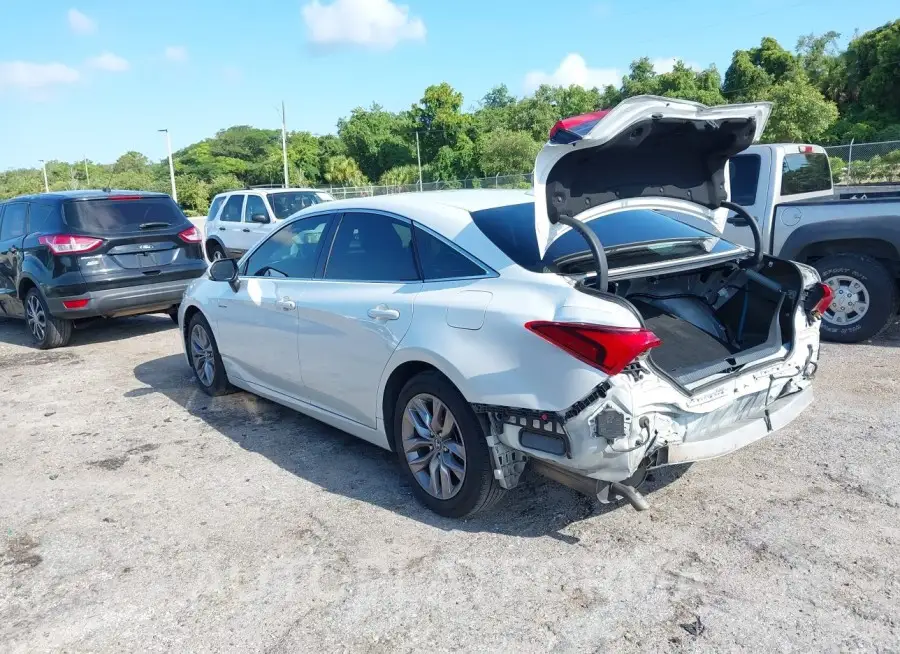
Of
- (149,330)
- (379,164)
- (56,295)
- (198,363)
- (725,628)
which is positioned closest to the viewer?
(725,628)

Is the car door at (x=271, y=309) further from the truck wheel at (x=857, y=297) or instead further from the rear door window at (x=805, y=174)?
the rear door window at (x=805, y=174)

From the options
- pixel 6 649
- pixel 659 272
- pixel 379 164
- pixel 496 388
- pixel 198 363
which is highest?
pixel 379 164

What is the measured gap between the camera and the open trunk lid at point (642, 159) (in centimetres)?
310

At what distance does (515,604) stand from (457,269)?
63.2 inches

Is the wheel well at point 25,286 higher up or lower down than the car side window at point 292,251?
lower down

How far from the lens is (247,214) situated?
1423 cm

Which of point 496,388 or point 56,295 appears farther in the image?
point 56,295

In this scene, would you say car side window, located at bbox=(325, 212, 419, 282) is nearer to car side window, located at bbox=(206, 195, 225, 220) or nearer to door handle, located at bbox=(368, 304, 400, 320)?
door handle, located at bbox=(368, 304, 400, 320)

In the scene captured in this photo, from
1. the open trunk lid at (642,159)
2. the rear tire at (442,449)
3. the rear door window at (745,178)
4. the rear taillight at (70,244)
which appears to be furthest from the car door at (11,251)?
the rear door window at (745,178)

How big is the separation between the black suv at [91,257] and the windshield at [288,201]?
16.8ft

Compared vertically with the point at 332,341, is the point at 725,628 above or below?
below

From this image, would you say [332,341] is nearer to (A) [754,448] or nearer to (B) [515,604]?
(B) [515,604]

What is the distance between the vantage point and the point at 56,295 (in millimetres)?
7805

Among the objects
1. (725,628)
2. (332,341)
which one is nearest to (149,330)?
(332,341)
